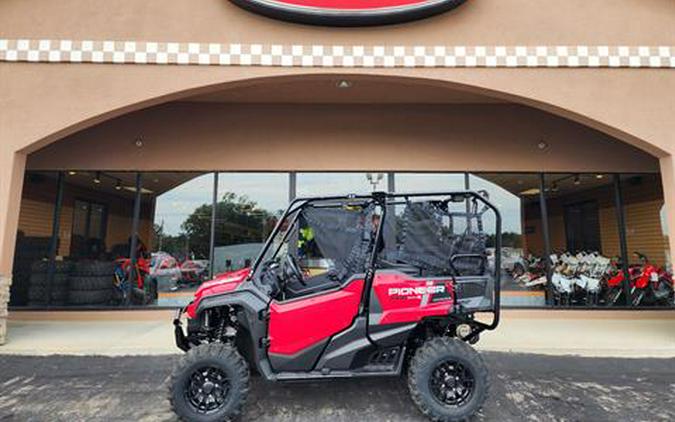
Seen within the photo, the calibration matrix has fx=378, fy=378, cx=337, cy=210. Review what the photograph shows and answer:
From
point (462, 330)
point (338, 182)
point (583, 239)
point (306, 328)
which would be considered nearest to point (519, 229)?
point (583, 239)

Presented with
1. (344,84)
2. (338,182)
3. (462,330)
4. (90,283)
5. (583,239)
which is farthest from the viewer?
(583,239)

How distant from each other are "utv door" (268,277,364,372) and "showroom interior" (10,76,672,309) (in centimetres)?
437

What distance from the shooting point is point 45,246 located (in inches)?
292

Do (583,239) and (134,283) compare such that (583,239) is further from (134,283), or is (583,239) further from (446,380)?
(134,283)

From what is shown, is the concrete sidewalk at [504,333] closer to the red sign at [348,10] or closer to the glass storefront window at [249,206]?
the glass storefront window at [249,206]

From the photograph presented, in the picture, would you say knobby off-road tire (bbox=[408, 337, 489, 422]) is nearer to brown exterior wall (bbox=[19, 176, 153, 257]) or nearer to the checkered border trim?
the checkered border trim

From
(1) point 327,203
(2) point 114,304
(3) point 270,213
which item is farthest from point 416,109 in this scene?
(2) point 114,304

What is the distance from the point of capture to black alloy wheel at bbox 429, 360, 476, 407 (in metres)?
3.20

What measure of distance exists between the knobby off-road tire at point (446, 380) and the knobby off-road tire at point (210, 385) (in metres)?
1.45

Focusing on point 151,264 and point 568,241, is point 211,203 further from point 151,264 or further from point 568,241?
point 568,241

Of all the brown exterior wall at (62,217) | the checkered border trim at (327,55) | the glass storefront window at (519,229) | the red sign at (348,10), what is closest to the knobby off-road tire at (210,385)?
the checkered border trim at (327,55)

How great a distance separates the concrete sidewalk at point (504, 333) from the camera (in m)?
5.22

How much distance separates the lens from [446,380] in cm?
322

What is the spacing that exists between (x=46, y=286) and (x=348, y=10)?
737cm
